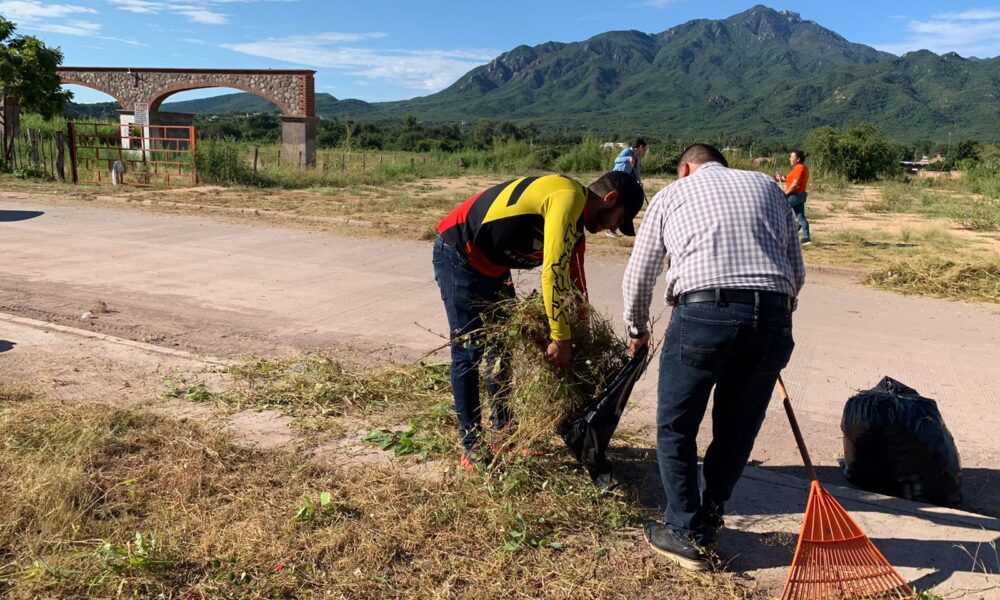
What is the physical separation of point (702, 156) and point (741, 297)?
33.0 inches

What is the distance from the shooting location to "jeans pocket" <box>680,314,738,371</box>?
290 cm

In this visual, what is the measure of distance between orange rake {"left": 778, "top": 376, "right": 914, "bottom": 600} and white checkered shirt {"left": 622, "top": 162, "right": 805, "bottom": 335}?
957 millimetres

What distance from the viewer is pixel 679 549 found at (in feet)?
10.5

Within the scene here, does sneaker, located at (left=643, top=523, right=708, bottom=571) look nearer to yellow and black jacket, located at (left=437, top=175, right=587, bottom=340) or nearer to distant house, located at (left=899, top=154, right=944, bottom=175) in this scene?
yellow and black jacket, located at (left=437, top=175, right=587, bottom=340)

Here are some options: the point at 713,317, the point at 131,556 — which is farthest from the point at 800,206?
the point at 131,556

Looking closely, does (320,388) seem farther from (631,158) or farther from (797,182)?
(797,182)

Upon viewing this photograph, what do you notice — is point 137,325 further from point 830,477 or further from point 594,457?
Result: point 830,477

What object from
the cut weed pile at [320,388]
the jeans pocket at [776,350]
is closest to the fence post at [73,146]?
the cut weed pile at [320,388]

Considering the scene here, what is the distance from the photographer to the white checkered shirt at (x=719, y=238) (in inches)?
115

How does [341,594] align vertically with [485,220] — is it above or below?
below

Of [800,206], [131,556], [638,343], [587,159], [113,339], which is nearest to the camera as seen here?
[131,556]

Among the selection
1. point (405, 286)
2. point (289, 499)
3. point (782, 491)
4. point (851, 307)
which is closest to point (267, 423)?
point (289, 499)

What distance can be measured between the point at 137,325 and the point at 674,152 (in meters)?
40.7

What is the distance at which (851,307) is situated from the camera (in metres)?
8.73
